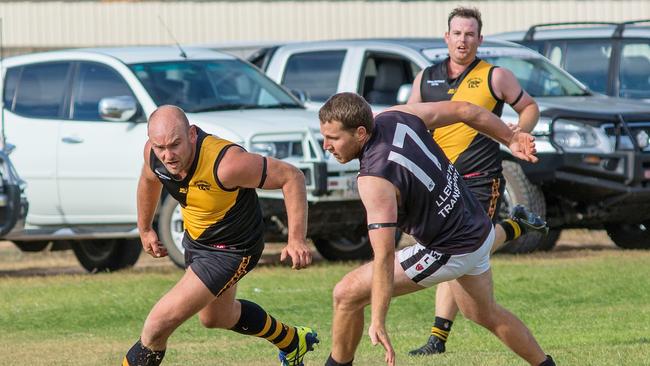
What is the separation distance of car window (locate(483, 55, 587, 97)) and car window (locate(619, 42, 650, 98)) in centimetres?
83

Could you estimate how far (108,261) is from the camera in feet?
47.3

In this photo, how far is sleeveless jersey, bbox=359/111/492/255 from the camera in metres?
6.62

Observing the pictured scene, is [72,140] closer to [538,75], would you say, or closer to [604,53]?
[538,75]

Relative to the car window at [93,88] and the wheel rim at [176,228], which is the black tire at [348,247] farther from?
the car window at [93,88]

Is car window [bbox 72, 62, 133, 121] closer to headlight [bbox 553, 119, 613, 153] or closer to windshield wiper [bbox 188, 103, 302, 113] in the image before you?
windshield wiper [bbox 188, 103, 302, 113]

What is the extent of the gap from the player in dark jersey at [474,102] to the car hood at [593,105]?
13.6 ft

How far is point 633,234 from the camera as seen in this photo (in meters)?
14.8

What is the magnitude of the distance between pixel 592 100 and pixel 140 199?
7208 millimetres

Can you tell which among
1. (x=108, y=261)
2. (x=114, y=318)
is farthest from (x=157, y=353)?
(x=108, y=261)

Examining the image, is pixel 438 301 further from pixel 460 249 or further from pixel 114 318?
pixel 114 318

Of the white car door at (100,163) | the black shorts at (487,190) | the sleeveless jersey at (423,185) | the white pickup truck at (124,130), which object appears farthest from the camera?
the white car door at (100,163)

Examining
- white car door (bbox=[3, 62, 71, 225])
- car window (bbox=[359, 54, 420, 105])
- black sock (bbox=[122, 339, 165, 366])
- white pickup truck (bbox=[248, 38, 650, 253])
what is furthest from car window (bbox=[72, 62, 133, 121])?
black sock (bbox=[122, 339, 165, 366])

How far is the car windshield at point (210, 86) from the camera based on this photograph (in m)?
13.2

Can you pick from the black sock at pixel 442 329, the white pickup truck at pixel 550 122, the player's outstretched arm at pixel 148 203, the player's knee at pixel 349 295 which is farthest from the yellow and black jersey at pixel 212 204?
the white pickup truck at pixel 550 122
